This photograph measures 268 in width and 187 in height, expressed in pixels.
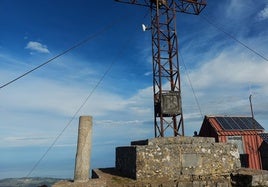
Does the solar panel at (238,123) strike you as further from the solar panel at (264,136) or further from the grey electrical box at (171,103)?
the grey electrical box at (171,103)

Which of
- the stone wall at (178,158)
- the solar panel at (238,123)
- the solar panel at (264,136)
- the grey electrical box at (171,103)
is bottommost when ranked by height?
the stone wall at (178,158)

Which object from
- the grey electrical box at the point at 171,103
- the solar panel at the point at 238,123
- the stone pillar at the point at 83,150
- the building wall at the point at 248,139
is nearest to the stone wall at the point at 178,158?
the stone pillar at the point at 83,150

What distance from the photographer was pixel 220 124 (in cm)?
2025

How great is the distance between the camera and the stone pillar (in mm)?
9461

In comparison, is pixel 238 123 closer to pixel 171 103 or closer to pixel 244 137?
pixel 244 137

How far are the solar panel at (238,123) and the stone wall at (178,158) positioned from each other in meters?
8.78

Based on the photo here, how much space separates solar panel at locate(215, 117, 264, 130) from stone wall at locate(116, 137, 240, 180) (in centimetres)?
878

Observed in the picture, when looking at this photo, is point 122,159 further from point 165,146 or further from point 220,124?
point 220,124

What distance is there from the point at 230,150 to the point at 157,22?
364 inches

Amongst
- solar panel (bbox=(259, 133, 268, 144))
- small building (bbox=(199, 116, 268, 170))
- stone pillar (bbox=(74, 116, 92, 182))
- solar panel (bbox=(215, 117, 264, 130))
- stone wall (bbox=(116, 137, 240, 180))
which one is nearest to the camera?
stone pillar (bbox=(74, 116, 92, 182))

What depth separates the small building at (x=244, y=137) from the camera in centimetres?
1942

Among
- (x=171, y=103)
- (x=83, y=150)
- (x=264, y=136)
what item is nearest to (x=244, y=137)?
(x=264, y=136)

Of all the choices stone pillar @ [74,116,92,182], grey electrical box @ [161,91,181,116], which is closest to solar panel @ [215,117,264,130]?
grey electrical box @ [161,91,181,116]

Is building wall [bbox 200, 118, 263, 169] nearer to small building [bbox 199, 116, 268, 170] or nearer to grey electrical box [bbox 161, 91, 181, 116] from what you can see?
small building [bbox 199, 116, 268, 170]
